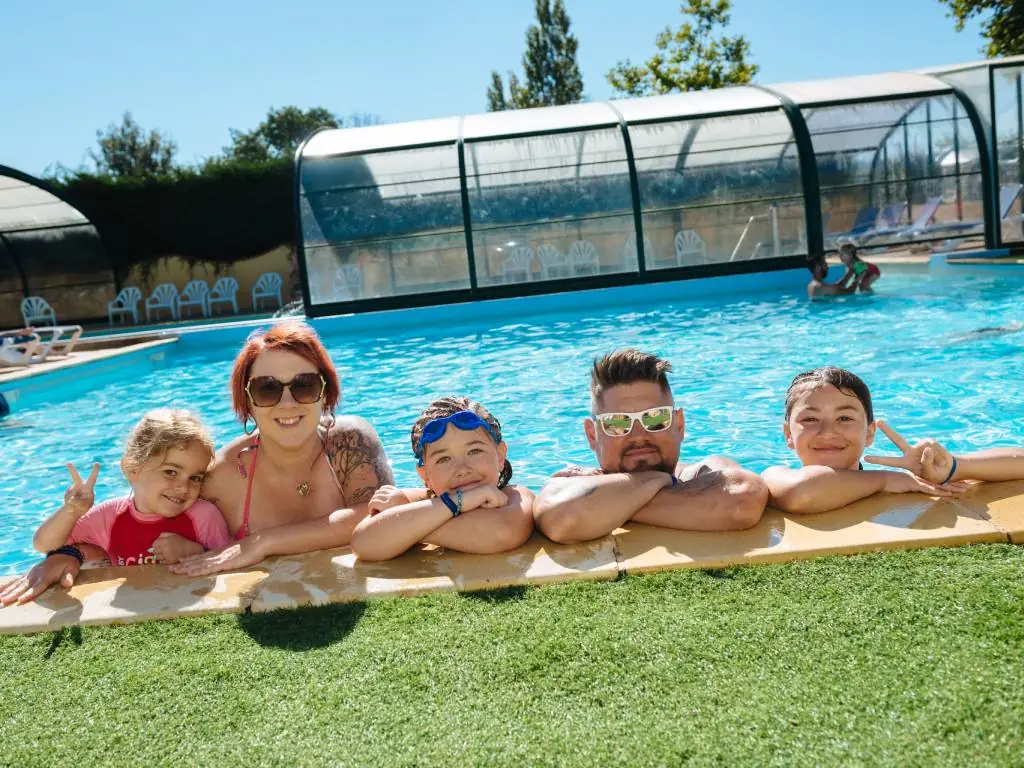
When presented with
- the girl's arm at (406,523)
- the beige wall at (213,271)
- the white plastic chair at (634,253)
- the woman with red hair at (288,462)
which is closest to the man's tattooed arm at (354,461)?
the woman with red hair at (288,462)

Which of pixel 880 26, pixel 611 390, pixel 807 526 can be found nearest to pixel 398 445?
pixel 611 390

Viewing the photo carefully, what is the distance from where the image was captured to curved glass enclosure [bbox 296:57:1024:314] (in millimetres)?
13797

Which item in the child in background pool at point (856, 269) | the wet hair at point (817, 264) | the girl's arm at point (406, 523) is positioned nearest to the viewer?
the girl's arm at point (406, 523)

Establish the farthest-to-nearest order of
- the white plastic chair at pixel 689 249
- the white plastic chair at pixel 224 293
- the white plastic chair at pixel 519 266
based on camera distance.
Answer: the white plastic chair at pixel 224 293
the white plastic chair at pixel 689 249
the white plastic chair at pixel 519 266

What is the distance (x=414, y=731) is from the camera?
1824 millimetres

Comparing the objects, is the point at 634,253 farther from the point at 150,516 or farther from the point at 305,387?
the point at 150,516

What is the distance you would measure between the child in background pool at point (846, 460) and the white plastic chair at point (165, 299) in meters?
19.7

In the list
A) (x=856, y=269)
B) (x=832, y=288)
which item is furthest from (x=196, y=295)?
(x=856, y=269)

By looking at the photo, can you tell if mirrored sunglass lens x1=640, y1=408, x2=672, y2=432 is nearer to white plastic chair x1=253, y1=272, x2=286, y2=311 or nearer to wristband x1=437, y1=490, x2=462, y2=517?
wristband x1=437, y1=490, x2=462, y2=517

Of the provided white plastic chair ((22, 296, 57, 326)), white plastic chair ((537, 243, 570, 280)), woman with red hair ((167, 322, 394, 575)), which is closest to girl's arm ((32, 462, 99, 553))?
woman with red hair ((167, 322, 394, 575))

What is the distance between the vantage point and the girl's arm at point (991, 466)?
2.94m

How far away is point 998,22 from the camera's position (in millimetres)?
21391

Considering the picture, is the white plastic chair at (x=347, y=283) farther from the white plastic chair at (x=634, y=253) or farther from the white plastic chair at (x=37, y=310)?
the white plastic chair at (x=37, y=310)

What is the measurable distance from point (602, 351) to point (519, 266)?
4.60m
